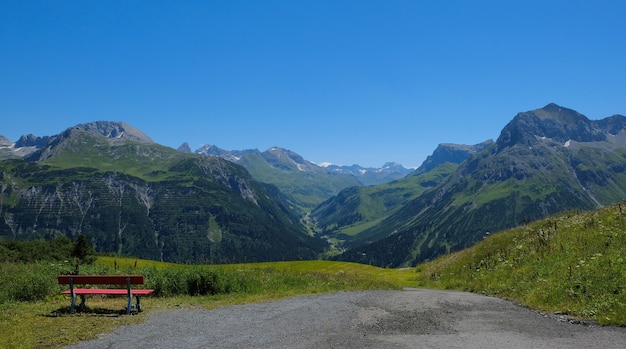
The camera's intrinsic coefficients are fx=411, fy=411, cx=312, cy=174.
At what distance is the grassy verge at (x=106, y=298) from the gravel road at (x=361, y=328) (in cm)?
162

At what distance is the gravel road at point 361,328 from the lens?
1480cm

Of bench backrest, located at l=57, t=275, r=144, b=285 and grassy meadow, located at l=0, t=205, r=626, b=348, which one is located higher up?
bench backrest, located at l=57, t=275, r=144, b=285

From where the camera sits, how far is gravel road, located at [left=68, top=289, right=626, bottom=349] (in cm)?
1480

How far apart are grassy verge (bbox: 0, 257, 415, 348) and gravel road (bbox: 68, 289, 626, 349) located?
63.6 inches

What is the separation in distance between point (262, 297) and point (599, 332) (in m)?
16.7

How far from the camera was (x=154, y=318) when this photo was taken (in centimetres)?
1900

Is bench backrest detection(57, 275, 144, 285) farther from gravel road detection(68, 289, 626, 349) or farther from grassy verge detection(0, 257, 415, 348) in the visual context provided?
gravel road detection(68, 289, 626, 349)

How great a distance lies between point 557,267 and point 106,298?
27.9m

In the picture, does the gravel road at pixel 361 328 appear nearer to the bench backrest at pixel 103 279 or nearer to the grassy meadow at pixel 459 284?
the grassy meadow at pixel 459 284

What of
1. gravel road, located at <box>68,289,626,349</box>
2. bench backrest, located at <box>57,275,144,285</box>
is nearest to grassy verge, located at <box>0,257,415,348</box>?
bench backrest, located at <box>57,275,144,285</box>

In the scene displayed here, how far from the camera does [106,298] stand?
24250 mm

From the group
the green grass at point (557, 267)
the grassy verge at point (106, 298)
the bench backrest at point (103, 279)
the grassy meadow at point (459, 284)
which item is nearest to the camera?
the grassy verge at point (106, 298)

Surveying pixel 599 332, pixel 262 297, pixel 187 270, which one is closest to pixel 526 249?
pixel 599 332

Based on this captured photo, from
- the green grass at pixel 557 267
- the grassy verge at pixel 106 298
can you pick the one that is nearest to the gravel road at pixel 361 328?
the grassy verge at pixel 106 298
